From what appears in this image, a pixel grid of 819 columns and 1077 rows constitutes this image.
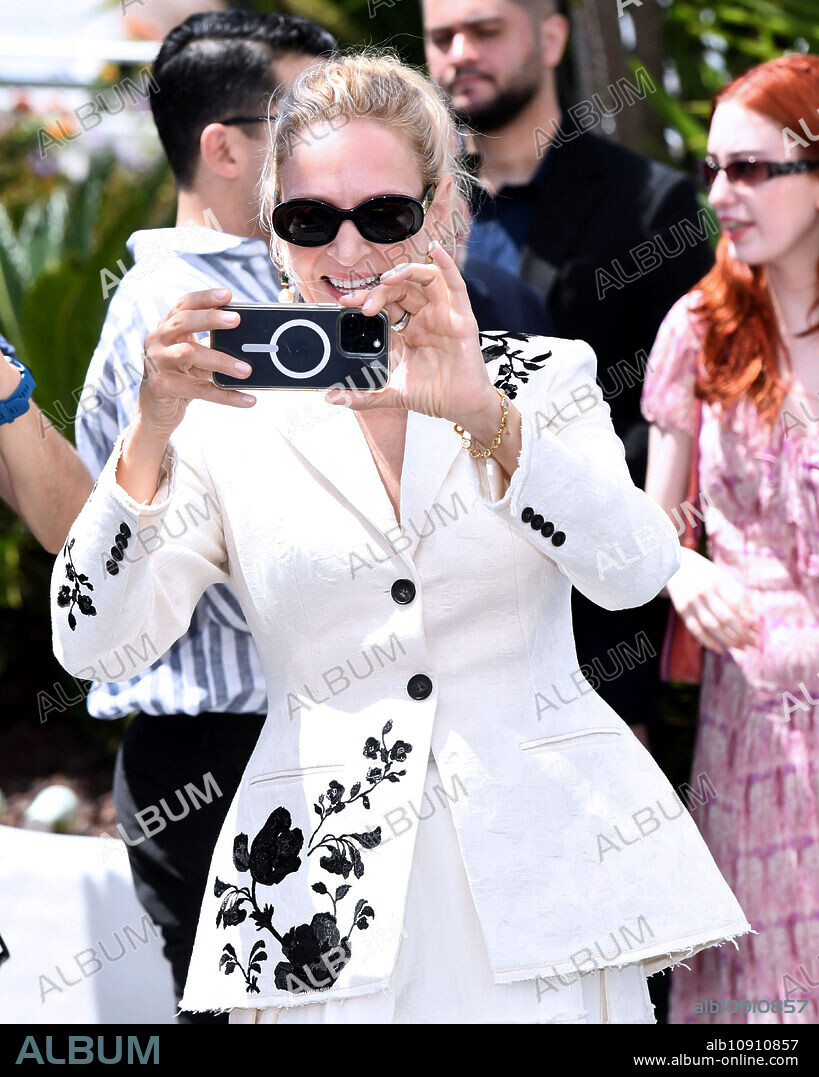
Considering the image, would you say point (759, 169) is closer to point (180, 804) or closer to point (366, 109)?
point (366, 109)

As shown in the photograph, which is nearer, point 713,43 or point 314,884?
point 314,884

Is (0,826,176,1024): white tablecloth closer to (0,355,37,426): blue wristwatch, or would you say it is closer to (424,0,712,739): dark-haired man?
(0,355,37,426): blue wristwatch

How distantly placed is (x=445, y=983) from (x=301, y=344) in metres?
0.89

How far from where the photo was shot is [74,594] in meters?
1.88

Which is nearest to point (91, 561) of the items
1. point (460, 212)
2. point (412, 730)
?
point (412, 730)

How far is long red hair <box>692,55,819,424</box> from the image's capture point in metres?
2.93

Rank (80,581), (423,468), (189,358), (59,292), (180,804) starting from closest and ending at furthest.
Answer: (189,358) < (80,581) < (423,468) < (180,804) < (59,292)

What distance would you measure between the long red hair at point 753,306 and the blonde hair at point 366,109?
105 centimetres

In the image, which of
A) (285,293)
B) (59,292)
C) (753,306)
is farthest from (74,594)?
(59,292)

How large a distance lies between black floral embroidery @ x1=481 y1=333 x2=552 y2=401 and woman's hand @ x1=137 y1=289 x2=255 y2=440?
0.46m

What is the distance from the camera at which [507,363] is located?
2088mm

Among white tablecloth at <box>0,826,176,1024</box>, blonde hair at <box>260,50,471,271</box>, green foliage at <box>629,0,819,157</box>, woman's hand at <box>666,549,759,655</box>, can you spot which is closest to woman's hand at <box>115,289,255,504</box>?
blonde hair at <box>260,50,471,271</box>
